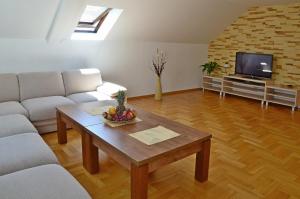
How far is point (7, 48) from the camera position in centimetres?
351

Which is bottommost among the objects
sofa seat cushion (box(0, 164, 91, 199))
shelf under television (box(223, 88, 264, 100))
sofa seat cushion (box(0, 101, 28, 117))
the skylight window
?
shelf under television (box(223, 88, 264, 100))

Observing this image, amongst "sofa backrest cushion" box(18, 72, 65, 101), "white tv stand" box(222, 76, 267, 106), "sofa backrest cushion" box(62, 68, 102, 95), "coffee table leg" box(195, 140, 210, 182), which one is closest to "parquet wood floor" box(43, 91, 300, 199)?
"coffee table leg" box(195, 140, 210, 182)

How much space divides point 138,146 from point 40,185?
697mm

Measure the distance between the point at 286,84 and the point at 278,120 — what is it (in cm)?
135

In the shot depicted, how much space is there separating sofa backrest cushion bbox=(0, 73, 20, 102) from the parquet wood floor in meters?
0.74

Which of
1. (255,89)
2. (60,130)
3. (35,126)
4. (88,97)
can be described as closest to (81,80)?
(88,97)

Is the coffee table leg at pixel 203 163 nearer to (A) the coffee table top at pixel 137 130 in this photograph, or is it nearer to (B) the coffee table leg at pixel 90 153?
(A) the coffee table top at pixel 137 130

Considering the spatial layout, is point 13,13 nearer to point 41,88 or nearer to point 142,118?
point 41,88

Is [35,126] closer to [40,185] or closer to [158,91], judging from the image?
[40,185]

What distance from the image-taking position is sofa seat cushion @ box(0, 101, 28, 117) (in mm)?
2747

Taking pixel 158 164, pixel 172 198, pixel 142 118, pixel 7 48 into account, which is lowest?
pixel 172 198

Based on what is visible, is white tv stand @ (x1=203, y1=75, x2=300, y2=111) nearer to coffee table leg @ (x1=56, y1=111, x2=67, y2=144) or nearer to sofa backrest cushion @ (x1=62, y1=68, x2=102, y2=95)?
sofa backrest cushion @ (x1=62, y1=68, x2=102, y2=95)

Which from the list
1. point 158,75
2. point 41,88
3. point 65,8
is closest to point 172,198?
point 41,88

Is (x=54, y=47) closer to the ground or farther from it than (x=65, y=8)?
closer to the ground
